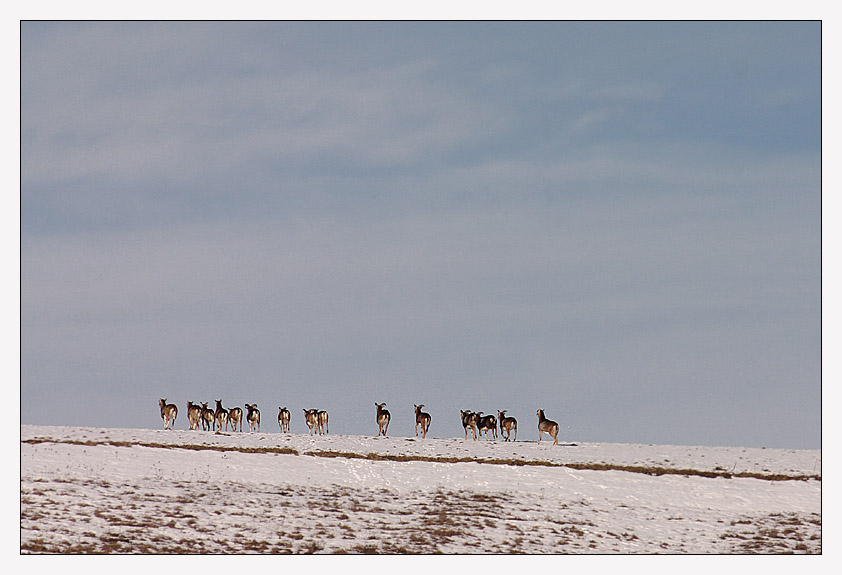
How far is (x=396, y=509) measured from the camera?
112ft

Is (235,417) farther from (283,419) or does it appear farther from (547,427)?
(547,427)

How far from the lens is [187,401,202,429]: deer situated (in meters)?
55.0

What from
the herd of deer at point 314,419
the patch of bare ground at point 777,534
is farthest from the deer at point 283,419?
the patch of bare ground at point 777,534

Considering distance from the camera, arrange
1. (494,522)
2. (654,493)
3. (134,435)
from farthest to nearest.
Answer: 1. (134,435)
2. (654,493)
3. (494,522)

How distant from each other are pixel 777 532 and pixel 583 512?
21.3 ft

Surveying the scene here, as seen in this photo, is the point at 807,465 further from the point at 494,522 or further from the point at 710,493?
the point at 494,522

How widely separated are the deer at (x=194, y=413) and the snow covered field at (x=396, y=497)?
781cm

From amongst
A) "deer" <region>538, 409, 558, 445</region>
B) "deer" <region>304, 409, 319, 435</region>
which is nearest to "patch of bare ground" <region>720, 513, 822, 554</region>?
"deer" <region>538, 409, 558, 445</region>

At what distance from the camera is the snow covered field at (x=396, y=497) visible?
30.2 metres

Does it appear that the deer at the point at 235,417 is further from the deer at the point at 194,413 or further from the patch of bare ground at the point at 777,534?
the patch of bare ground at the point at 777,534

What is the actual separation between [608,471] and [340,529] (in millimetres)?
14109

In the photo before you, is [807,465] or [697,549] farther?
[807,465]

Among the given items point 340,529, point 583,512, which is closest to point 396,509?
point 340,529
